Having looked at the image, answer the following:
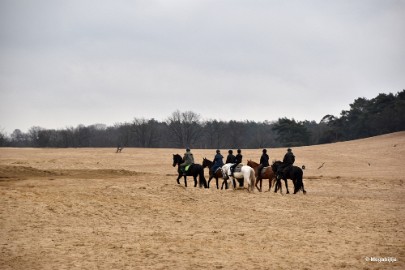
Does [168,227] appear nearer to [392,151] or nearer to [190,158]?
[190,158]

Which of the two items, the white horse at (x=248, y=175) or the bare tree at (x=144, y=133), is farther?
the bare tree at (x=144, y=133)

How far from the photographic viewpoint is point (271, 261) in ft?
35.3

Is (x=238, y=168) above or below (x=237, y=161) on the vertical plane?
below

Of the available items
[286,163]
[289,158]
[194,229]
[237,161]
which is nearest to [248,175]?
[237,161]

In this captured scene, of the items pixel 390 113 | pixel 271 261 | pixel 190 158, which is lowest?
pixel 271 261

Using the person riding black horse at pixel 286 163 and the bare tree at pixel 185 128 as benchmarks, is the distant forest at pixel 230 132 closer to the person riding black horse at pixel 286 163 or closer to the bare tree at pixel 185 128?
the bare tree at pixel 185 128

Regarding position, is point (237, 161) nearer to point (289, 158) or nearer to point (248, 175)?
point (248, 175)

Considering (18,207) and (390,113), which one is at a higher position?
(390,113)

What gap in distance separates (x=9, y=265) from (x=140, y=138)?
311 ft

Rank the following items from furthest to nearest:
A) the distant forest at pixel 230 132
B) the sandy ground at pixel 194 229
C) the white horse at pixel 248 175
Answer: the distant forest at pixel 230 132
the white horse at pixel 248 175
the sandy ground at pixel 194 229

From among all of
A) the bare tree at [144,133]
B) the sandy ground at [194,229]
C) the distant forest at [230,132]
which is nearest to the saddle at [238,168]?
the sandy ground at [194,229]

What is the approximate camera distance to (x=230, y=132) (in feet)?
365

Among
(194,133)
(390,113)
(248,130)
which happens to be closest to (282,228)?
(390,113)

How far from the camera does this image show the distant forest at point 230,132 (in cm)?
8406
